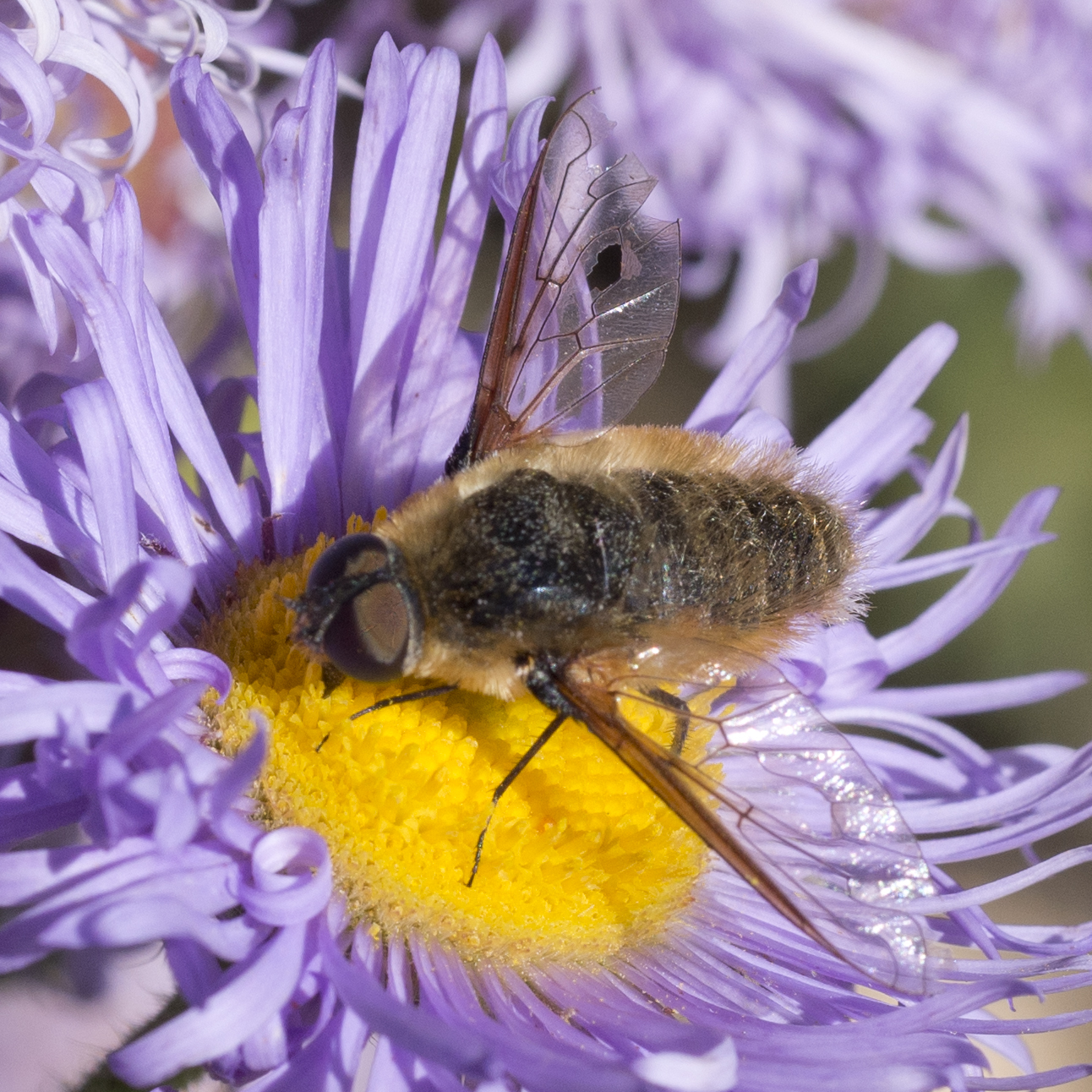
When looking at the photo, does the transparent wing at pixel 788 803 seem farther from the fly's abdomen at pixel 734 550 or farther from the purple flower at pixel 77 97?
the purple flower at pixel 77 97

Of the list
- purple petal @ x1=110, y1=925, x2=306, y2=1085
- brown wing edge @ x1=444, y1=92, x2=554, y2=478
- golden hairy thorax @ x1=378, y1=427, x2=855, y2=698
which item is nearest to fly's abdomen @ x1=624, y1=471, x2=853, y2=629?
golden hairy thorax @ x1=378, y1=427, x2=855, y2=698

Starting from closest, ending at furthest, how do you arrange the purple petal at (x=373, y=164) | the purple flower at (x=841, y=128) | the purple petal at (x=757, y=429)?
the purple petal at (x=373, y=164) < the purple petal at (x=757, y=429) < the purple flower at (x=841, y=128)

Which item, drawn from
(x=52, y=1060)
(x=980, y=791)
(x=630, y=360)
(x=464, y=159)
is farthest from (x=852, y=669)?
(x=52, y=1060)

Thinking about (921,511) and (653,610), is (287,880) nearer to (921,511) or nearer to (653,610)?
(653,610)

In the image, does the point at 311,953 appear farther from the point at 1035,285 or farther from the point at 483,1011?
the point at 1035,285

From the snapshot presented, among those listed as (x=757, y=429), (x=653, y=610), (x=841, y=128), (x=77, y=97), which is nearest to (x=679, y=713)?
(x=653, y=610)

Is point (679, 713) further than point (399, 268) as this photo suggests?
No

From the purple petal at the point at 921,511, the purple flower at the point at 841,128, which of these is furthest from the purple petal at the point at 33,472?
the purple flower at the point at 841,128
